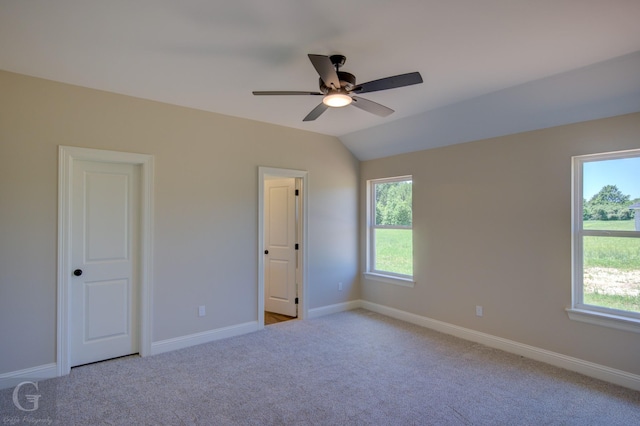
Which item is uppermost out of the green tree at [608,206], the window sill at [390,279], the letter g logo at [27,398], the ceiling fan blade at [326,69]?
the ceiling fan blade at [326,69]

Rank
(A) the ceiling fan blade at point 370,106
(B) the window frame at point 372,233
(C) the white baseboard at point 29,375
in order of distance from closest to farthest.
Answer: (A) the ceiling fan blade at point 370,106, (C) the white baseboard at point 29,375, (B) the window frame at point 372,233

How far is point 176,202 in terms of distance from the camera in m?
3.81

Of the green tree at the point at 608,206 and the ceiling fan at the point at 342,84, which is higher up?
the ceiling fan at the point at 342,84

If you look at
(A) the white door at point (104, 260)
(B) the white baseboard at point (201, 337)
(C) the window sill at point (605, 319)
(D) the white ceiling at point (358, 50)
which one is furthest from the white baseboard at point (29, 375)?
(C) the window sill at point (605, 319)

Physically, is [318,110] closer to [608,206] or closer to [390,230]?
[390,230]

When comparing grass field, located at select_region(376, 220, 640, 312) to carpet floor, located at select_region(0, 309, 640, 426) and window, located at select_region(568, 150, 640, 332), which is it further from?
carpet floor, located at select_region(0, 309, 640, 426)

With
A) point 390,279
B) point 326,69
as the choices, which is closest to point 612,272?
point 390,279

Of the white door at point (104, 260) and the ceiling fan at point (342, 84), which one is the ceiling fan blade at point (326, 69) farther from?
the white door at point (104, 260)

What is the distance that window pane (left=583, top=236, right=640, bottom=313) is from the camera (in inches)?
122

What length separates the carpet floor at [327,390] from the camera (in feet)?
8.26

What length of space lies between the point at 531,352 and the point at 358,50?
11.3 ft

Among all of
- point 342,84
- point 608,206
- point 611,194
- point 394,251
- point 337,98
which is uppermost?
point 342,84

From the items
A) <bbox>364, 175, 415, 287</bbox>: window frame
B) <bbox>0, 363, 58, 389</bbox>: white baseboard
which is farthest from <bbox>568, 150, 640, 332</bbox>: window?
<bbox>0, 363, 58, 389</bbox>: white baseboard

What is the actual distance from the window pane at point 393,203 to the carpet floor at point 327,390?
6.04ft
